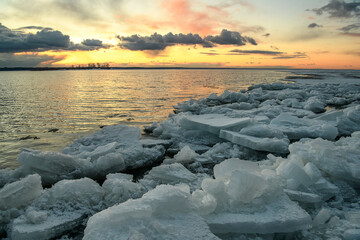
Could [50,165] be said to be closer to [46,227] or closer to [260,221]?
[46,227]

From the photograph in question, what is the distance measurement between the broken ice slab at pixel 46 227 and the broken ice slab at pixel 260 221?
1.42 m

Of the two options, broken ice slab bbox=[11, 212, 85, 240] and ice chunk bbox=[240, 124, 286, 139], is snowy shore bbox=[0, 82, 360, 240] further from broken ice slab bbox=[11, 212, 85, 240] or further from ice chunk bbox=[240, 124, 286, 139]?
ice chunk bbox=[240, 124, 286, 139]

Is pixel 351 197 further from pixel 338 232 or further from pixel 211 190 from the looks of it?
pixel 211 190

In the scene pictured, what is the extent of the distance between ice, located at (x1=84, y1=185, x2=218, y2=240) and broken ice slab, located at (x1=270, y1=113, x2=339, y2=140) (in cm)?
444

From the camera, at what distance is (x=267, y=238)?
7.52 ft

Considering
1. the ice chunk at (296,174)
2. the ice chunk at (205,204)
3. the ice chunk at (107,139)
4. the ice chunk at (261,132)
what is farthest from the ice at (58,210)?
the ice chunk at (261,132)

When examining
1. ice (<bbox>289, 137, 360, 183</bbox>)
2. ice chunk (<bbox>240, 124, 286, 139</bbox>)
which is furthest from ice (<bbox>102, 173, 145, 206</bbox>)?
ice chunk (<bbox>240, 124, 286, 139</bbox>)

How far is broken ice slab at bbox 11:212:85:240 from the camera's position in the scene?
2303 millimetres

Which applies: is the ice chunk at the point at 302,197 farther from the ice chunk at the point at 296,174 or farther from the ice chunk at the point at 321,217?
the ice chunk at the point at 296,174

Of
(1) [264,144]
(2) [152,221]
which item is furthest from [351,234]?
(1) [264,144]

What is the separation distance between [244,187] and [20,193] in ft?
8.20

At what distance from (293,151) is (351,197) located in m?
0.95

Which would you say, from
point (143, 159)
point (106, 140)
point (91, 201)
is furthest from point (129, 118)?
point (91, 201)

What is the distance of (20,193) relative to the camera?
2801 mm
